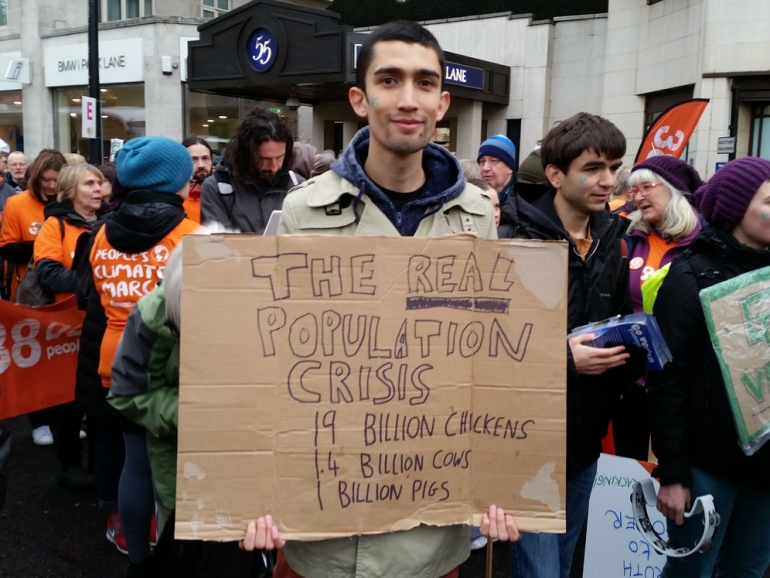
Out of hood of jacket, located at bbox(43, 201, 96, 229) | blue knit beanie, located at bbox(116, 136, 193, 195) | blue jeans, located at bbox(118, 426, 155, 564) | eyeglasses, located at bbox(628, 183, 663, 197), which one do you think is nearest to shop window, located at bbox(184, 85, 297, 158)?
hood of jacket, located at bbox(43, 201, 96, 229)

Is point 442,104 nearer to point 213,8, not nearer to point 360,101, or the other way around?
point 360,101

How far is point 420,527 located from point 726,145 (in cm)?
945

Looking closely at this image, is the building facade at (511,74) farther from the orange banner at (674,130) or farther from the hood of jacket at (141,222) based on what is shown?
the hood of jacket at (141,222)

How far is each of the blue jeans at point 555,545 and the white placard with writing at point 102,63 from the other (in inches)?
780

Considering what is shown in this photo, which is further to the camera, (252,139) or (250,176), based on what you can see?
(250,176)

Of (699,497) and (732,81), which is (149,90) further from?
(699,497)

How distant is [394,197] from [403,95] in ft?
0.99

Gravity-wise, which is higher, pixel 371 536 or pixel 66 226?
pixel 66 226

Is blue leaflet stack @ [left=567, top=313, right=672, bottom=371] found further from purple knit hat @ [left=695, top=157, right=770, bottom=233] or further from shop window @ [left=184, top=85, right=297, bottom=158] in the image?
shop window @ [left=184, top=85, right=297, bottom=158]

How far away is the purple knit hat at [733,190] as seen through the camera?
2412 mm

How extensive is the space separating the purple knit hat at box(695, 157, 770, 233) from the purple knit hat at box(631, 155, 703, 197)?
144 centimetres

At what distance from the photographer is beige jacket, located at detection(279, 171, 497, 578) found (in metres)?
1.80

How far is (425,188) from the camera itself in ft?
6.70

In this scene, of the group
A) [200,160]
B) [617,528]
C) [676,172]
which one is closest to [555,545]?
[617,528]
